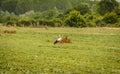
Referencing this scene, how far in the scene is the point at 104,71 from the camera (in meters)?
14.4

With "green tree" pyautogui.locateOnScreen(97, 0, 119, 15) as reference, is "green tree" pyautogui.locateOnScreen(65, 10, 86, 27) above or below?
below

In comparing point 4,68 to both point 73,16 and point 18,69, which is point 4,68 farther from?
point 73,16

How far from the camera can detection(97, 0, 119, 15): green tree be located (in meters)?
75.2

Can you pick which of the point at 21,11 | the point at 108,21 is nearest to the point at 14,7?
the point at 21,11

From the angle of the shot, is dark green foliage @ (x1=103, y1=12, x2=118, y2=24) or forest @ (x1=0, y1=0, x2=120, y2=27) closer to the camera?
forest @ (x1=0, y1=0, x2=120, y2=27)

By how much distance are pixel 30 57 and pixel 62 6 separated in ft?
413

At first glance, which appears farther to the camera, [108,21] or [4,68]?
[108,21]

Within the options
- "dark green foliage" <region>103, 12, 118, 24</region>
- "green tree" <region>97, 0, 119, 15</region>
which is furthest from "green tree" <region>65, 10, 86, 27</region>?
"green tree" <region>97, 0, 119, 15</region>

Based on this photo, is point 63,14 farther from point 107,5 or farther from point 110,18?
point 110,18

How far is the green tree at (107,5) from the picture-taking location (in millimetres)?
75188

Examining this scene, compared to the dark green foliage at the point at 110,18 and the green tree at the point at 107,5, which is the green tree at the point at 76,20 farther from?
the green tree at the point at 107,5

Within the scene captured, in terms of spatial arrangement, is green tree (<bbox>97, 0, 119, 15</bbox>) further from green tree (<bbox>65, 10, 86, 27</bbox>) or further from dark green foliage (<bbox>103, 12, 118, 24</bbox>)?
green tree (<bbox>65, 10, 86, 27</bbox>)

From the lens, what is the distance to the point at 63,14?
81.1 m

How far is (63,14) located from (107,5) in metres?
11.9
